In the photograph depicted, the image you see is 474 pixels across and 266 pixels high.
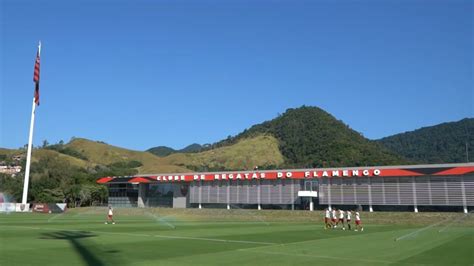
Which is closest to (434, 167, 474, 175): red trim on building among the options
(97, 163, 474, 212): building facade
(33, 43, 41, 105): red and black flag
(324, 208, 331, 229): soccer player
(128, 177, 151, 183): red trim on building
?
(97, 163, 474, 212): building facade

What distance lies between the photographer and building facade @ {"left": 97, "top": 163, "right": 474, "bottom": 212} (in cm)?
6278

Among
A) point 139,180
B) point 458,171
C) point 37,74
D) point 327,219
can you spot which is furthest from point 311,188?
point 37,74

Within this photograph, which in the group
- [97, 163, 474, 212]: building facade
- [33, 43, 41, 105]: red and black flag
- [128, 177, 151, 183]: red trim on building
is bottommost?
[97, 163, 474, 212]: building facade

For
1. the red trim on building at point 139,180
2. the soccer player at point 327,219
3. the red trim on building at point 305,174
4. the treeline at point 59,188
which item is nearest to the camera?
the soccer player at point 327,219

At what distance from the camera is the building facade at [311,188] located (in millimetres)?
62781

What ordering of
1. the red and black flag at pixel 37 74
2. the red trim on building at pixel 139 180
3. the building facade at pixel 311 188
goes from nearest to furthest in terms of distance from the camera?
the building facade at pixel 311 188
the red and black flag at pixel 37 74
the red trim on building at pixel 139 180

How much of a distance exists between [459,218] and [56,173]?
127764 millimetres

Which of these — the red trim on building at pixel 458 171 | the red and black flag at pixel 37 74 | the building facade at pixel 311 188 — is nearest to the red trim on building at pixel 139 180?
the building facade at pixel 311 188

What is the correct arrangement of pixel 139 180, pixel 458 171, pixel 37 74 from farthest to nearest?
pixel 139 180 → pixel 37 74 → pixel 458 171

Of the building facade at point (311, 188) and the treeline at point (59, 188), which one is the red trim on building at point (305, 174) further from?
the treeline at point (59, 188)

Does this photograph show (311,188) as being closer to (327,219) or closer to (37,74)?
(327,219)

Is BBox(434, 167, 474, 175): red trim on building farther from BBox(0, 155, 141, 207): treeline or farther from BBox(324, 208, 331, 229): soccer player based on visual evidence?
BBox(0, 155, 141, 207): treeline

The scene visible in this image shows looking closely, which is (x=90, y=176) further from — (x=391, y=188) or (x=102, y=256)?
(x=102, y=256)

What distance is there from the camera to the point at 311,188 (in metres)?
74.6
